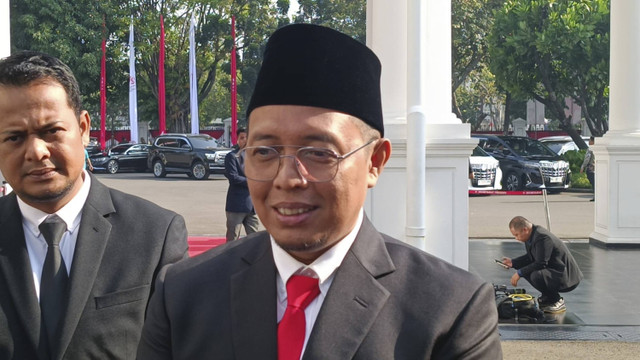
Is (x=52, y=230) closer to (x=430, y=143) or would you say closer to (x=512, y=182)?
(x=430, y=143)

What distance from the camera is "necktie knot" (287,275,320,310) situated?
1.88 meters

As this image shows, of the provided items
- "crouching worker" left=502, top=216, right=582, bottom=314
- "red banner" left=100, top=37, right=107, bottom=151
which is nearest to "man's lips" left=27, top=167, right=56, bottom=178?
"crouching worker" left=502, top=216, right=582, bottom=314

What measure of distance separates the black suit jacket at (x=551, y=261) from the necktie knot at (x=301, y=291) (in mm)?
7555

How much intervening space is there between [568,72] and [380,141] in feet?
108

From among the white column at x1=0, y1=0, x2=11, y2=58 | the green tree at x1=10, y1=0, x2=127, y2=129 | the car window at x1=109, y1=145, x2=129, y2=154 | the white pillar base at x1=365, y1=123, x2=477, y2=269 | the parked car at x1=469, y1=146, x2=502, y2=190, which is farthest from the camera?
the green tree at x1=10, y1=0, x2=127, y2=129

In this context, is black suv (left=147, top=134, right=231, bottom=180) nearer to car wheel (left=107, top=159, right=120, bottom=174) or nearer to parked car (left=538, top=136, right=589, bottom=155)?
car wheel (left=107, top=159, right=120, bottom=174)

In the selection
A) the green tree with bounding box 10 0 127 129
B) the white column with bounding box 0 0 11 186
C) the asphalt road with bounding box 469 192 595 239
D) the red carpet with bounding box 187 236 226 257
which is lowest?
the asphalt road with bounding box 469 192 595 239

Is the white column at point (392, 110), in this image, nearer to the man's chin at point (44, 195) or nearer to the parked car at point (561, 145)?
the man's chin at point (44, 195)

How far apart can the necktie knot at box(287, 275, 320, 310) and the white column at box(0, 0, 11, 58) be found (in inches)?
266

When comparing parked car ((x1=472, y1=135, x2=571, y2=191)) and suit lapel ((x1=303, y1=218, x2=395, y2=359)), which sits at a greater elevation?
suit lapel ((x1=303, y1=218, x2=395, y2=359))

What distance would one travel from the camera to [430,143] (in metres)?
9.65

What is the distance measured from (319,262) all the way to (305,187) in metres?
0.18

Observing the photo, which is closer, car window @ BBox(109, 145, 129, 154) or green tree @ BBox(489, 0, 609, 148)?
green tree @ BBox(489, 0, 609, 148)

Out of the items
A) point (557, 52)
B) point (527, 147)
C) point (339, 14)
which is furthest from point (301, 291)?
point (339, 14)
